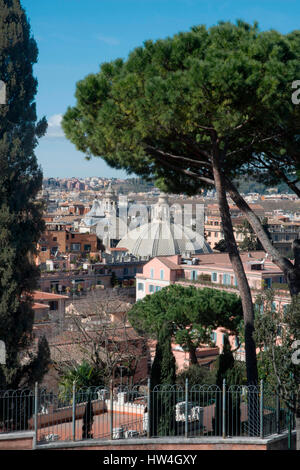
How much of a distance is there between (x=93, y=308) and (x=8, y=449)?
15.2m

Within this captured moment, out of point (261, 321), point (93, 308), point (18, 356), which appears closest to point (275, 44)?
point (261, 321)

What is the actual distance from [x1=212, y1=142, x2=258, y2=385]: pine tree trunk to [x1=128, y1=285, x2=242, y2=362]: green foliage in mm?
10253

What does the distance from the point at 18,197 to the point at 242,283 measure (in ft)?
12.2

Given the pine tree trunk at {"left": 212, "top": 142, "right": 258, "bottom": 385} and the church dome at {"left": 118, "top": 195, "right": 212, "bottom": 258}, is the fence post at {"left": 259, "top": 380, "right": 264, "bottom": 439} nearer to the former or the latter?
the pine tree trunk at {"left": 212, "top": 142, "right": 258, "bottom": 385}

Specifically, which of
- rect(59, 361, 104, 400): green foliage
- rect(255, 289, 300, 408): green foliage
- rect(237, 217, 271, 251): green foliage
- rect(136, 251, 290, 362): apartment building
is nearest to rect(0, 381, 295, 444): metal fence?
rect(255, 289, 300, 408): green foliage

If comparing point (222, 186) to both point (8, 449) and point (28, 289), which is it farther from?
point (8, 449)

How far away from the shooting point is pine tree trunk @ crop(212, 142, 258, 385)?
975 cm

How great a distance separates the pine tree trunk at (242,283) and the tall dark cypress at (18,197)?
2900mm

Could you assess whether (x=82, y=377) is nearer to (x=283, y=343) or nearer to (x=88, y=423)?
(x=88, y=423)

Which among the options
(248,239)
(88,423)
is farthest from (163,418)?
(248,239)

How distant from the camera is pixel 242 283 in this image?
9.87 meters

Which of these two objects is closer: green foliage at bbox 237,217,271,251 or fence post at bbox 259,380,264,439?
fence post at bbox 259,380,264,439
